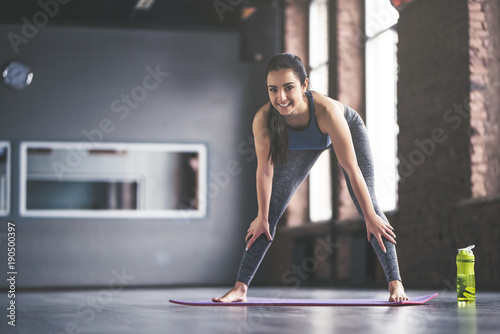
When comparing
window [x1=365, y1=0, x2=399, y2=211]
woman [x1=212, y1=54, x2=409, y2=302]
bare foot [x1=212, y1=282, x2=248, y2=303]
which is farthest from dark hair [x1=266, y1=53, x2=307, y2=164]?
window [x1=365, y1=0, x2=399, y2=211]

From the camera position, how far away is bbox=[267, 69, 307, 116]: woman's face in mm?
3275

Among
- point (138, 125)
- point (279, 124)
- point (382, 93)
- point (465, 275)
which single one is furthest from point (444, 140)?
point (138, 125)

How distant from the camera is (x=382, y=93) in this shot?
762 cm

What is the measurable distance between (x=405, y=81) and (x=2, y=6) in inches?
194

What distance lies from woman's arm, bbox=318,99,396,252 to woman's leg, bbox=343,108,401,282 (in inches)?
1.5

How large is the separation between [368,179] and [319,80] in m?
5.61

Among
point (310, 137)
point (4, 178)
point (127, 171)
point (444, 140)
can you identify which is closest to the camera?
point (310, 137)

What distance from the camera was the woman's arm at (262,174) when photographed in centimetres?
342

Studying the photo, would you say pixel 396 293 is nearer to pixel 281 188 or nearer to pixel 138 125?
pixel 281 188

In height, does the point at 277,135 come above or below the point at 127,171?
below

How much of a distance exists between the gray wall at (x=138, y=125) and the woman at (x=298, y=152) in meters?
6.05

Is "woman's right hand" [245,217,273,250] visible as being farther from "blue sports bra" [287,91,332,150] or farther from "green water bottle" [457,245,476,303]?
"green water bottle" [457,245,476,303]

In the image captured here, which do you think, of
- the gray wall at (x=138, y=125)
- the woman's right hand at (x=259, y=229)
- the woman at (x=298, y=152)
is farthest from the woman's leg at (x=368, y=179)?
the gray wall at (x=138, y=125)

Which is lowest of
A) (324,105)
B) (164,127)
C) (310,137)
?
(310,137)
